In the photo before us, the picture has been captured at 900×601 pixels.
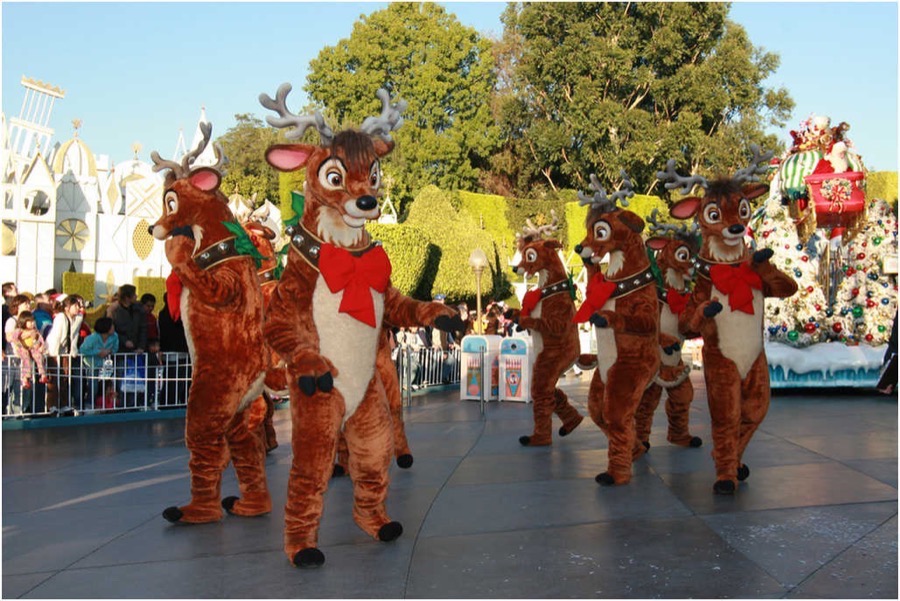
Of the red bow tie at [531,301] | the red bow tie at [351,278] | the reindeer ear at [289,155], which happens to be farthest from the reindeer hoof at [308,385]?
the red bow tie at [531,301]

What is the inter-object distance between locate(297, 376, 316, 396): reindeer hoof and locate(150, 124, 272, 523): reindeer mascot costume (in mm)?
1127

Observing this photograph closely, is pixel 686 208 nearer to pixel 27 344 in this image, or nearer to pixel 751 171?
pixel 751 171

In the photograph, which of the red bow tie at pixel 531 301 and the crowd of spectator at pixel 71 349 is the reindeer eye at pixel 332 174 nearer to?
the red bow tie at pixel 531 301

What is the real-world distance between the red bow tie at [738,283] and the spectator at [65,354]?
8.15m

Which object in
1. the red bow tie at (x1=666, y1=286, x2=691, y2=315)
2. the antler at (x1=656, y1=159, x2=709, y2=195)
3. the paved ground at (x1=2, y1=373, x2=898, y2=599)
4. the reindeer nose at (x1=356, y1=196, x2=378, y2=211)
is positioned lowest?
the paved ground at (x1=2, y1=373, x2=898, y2=599)

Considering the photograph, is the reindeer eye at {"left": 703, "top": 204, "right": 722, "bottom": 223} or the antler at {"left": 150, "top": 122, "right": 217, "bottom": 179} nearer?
the antler at {"left": 150, "top": 122, "right": 217, "bottom": 179}

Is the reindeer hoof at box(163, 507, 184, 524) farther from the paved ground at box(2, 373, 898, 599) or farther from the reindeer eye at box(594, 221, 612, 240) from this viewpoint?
the reindeer eye at box(594, 221, 612, 240)

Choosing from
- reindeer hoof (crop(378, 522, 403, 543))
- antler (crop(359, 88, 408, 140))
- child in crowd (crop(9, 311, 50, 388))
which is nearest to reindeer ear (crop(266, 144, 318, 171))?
antler (crop(359, 88, 408, 140))

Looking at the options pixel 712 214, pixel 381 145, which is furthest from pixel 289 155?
pixel 712 214

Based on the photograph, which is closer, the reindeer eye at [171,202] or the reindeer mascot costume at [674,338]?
the reindeer eye at [171,202]

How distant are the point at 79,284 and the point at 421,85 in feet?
54.1

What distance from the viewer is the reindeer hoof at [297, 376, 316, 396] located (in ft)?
16.2

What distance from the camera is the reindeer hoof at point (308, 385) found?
4.93m

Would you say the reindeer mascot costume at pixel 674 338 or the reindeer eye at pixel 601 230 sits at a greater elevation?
the reindeer eye at pixel 601 230
